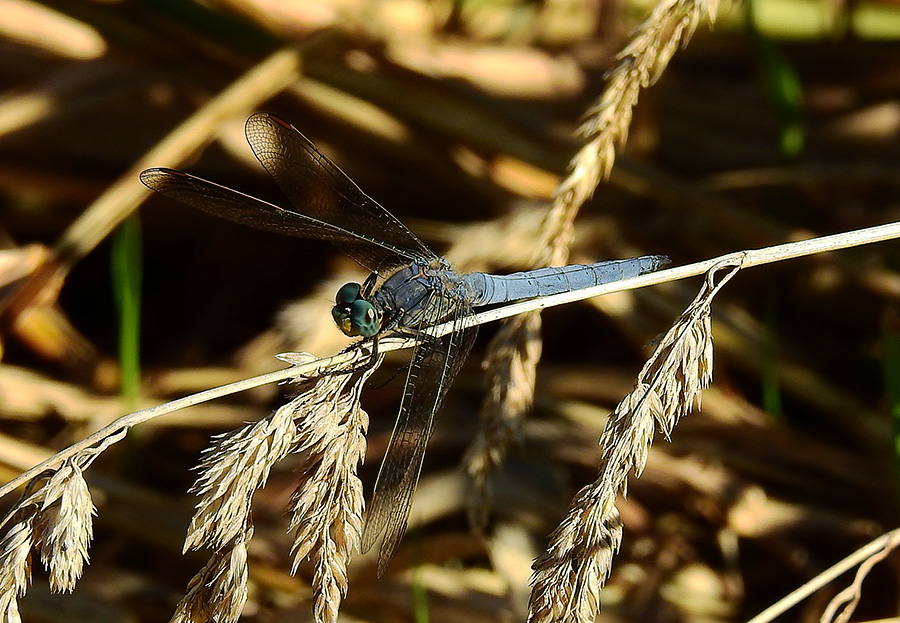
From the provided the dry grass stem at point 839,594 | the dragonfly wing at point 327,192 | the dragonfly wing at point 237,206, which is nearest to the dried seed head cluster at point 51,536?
the dragonfly wing at point 237,206

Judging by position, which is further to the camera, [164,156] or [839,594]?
[164,156]

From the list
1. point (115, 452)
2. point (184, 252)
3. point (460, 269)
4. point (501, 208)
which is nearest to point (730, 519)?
point (460, 269)

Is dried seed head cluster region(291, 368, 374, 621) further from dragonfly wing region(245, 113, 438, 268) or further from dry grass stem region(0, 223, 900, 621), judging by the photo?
dragonfly wing region(245, 113, 438, 268)

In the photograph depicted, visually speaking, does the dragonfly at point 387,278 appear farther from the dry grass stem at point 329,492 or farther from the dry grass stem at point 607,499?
the dry grass stem at point 607,499

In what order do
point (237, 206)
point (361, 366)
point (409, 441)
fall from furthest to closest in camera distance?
point (237, 206) → point (409, 441) → point (361, 366)

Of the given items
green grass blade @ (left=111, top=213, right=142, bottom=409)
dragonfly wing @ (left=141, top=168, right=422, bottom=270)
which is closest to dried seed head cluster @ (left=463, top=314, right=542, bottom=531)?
dragonfly wing @ (left=141, top=168, right=422, bottom=270)

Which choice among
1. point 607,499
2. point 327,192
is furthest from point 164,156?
point 607,499

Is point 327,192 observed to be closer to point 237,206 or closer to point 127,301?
point 237,206
